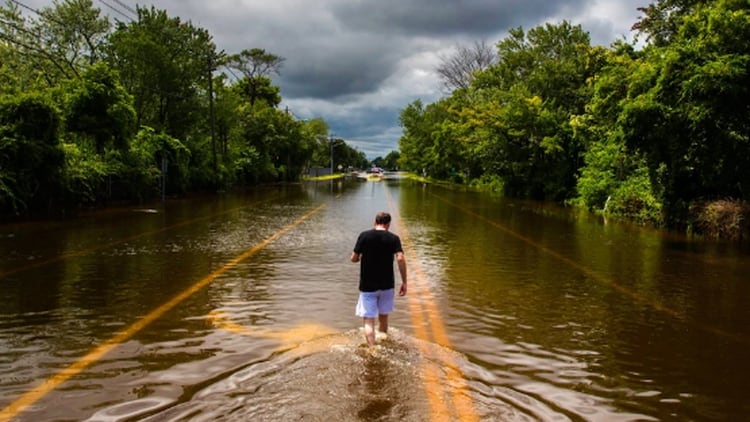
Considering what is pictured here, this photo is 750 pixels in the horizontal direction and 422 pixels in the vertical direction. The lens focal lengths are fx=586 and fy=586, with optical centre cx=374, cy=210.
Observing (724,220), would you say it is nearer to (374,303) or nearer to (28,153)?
(374,303)

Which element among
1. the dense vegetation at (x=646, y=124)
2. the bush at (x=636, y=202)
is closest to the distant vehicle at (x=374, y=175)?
the dense vegetation at (x=646, y=124)

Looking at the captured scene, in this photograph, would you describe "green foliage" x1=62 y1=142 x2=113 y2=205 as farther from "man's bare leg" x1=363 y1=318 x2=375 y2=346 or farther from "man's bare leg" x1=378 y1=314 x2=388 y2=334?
"man's bare leg" x1=363 y1=318 x2=375 y2=346

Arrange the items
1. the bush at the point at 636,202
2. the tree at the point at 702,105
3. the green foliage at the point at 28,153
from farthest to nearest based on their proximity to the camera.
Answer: the bush at the point at 636,202 < the green foliage at the point at 28,153 < the tree at the point at 702,105

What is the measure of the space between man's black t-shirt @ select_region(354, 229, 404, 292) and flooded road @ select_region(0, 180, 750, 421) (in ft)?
2.14

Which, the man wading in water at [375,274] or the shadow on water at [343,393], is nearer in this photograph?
the shadow on water at [343,393]

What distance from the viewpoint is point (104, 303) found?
7.93m

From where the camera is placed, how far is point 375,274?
5926 mm

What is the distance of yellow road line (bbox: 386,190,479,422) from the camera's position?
14.4 ft

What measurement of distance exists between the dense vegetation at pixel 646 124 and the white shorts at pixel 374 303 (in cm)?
1471

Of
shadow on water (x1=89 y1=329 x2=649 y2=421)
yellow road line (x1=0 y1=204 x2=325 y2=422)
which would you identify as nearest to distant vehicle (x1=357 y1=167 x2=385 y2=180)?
yellow road line (x1=0 y1=204 x2=325 y2=422)

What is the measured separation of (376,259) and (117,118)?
2461cm

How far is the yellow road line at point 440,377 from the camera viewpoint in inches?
172

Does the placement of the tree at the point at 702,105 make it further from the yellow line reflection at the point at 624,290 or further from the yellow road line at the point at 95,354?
the yellow road line at the point at 95,354

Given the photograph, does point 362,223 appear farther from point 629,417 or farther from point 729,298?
point 629,417
